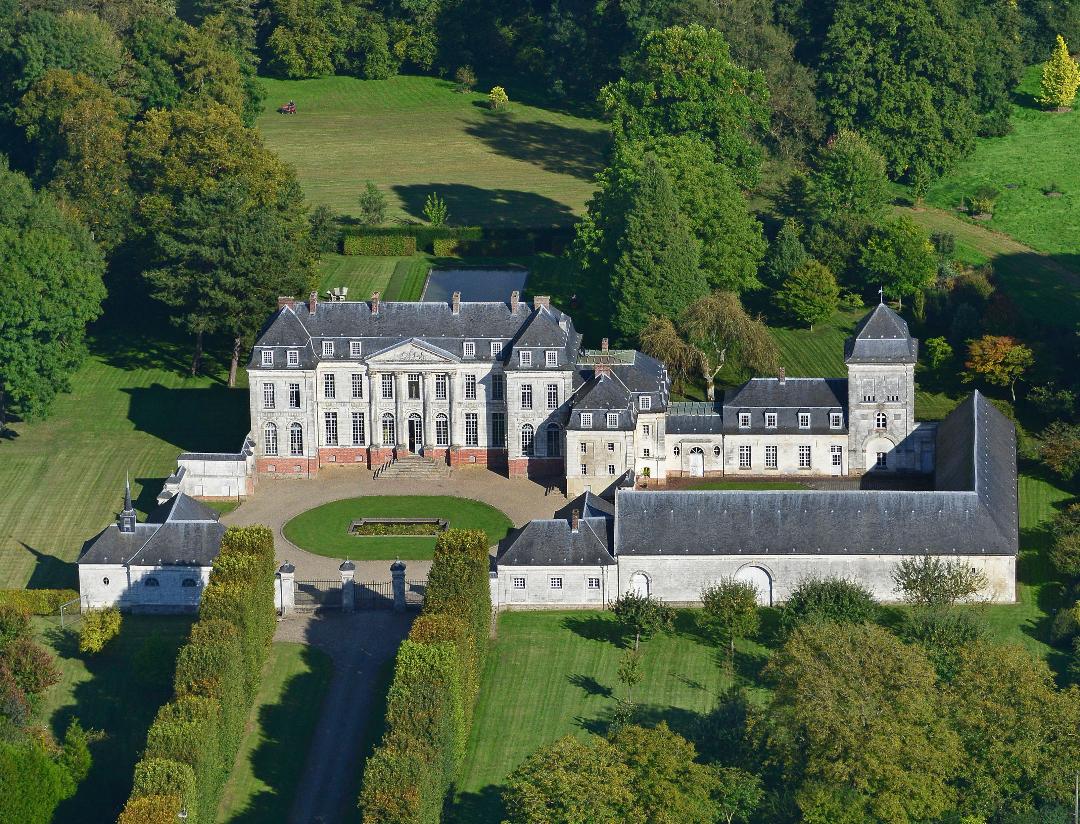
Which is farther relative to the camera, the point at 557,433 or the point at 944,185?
the point at 944,185

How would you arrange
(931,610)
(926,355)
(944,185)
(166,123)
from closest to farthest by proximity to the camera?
(931,610)
(926,355)
(166,123)
(944,185)

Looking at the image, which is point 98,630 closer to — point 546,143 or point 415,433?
point 415,433

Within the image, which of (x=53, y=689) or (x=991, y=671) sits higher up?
(x=991, y=671)

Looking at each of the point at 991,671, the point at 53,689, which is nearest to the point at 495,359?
the point at 53,689

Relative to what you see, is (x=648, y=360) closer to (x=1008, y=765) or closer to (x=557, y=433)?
(x=557, y=433)

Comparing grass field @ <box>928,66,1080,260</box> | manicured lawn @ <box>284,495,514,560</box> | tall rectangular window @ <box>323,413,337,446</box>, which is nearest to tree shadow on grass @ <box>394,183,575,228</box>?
grass field @ <box>928,66,1080,260</box>

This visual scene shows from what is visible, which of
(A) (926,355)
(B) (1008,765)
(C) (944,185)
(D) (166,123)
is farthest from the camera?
(C) (944,185)

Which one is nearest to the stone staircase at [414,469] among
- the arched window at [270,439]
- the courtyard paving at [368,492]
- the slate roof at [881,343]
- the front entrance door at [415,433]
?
the courtyard paving at [368,492]
